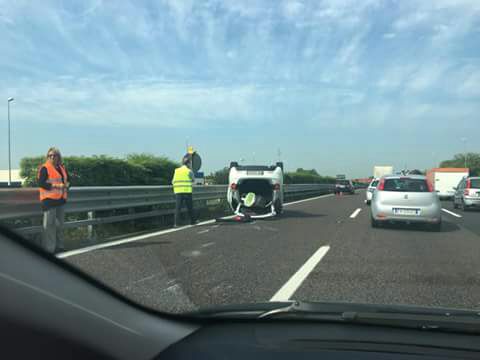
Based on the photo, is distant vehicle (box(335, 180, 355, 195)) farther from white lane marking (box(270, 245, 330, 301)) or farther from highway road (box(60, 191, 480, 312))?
white lane marking (box(270, 245, 330, 301))

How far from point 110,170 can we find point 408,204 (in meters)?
8.62

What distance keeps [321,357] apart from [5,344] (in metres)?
1.32

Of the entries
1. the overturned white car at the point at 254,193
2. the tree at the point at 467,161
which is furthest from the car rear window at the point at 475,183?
the tree at the point at 467,161

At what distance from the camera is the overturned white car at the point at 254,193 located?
1525 cm

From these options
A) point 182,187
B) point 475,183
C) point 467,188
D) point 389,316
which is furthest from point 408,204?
point 475,183

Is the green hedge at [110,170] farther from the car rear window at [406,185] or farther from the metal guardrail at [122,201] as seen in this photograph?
the car rear window at [406,185]

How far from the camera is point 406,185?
43.1 ft

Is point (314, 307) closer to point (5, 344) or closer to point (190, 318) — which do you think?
point (190, 318)

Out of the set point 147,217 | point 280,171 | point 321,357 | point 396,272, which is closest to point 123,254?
point 396,272

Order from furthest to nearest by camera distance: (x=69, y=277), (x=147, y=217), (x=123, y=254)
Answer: (x=147, y=217) → (x=123, y=254) → (x=69, y=277)

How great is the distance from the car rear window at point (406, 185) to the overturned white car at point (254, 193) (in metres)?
3.56

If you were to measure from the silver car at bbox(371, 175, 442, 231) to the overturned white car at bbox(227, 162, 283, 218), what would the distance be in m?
3.37

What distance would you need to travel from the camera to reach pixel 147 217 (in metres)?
12.9

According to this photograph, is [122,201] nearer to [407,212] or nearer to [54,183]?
[54,183]
